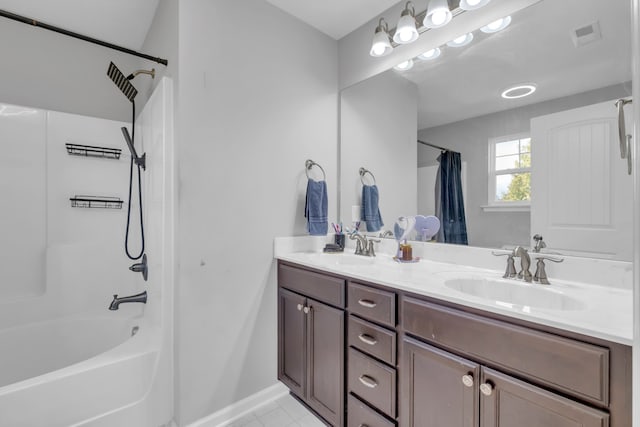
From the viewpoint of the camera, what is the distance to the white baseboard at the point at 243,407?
5.24 ft

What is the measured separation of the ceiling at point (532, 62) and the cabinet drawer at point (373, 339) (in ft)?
3.96

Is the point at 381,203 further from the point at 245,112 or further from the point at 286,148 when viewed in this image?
the point at 245,112

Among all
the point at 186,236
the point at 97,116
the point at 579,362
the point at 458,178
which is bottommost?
the point at 579,362

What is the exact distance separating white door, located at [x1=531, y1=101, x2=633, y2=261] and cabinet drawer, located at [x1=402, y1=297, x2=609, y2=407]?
62 centimetres

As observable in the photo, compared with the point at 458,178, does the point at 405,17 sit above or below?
above

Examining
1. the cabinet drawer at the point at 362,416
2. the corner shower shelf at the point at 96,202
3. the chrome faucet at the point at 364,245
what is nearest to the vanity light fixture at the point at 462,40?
the chrome faucet at the point at 364,245

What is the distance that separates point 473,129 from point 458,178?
0.88 feet

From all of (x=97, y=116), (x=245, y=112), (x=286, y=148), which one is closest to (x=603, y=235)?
(x=286, y=148)

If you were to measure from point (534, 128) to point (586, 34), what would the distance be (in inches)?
15.2

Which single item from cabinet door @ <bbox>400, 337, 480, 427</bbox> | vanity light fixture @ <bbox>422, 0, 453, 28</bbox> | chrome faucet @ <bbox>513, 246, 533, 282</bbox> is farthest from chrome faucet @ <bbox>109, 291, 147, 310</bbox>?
vanity light fixture @ <bbox>422, 0, 453, 28</bbox>

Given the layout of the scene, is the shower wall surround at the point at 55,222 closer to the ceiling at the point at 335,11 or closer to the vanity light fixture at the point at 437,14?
the ceiling at the point at 335,11

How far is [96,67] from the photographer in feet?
7.75

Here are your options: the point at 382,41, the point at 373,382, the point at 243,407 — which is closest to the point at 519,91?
the point at 382,41

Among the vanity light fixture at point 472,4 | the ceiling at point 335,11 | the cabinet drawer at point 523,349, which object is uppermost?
the ceiling at point 335,11
